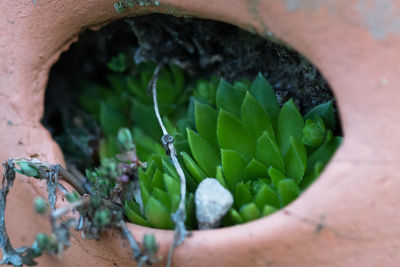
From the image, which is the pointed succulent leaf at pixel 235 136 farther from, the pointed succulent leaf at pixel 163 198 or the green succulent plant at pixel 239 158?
the pointed succulent leaf at pixel 163 198

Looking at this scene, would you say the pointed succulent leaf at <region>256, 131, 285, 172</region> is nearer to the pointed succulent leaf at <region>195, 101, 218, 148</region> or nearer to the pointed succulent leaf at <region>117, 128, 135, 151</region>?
the pointed succulent leaf at <region>195, 101, 218, 148</region>

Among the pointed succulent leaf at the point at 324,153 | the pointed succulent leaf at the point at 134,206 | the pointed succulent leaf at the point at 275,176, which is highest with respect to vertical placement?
the pointed succulent leaf at the point at 324,153

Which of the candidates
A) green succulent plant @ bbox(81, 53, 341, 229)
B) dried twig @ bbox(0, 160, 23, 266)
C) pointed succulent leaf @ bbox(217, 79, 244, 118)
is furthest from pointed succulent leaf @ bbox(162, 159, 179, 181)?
dried twig @ bbox(0, 160, 23, 266)

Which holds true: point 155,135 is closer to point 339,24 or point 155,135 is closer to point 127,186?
point 127,186

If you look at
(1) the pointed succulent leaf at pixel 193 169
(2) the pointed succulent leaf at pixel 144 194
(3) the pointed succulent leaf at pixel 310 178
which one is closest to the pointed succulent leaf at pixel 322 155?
(3) the pointed succulent leaf at pixel 310 178

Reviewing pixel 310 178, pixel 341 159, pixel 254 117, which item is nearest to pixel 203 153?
pixel 254 117

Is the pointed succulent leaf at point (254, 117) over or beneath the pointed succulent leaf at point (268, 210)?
over
